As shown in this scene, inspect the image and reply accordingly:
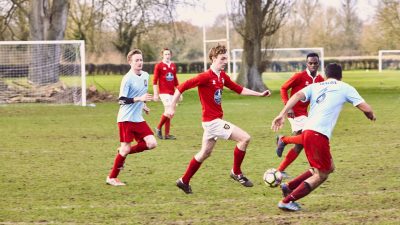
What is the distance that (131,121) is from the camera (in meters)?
10.3

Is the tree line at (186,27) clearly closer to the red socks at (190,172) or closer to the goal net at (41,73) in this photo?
the goal net at (41,73)

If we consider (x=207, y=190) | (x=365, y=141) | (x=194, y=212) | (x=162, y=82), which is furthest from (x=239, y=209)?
(x=162, y=82)

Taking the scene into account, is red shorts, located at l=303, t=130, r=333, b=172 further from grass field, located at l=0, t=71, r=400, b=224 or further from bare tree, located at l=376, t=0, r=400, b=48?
bare tree, located at l=376, t=0, r=400, b=48

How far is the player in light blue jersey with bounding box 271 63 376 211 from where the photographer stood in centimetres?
800

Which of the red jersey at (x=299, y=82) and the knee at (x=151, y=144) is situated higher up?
the red jersey at (x=299, y=82)

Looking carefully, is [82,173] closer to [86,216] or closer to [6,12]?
[86,216]

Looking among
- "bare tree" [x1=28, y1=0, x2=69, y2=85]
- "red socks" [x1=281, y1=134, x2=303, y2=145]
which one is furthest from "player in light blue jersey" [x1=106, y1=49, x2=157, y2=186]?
"bare tree" [x1=28, y1=0, x2=69, y2=85]

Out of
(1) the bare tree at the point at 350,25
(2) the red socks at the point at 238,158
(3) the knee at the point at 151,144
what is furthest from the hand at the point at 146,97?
(1) the bare tree at the point at 350,25

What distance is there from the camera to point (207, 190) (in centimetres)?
959

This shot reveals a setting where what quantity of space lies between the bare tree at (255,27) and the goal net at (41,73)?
865cm

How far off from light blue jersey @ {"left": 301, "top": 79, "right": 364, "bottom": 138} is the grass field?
903 millimetres

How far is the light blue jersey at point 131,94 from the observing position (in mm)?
10258

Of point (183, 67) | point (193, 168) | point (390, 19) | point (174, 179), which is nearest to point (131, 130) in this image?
point (174, 179)

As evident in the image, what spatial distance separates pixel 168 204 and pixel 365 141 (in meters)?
7.32
